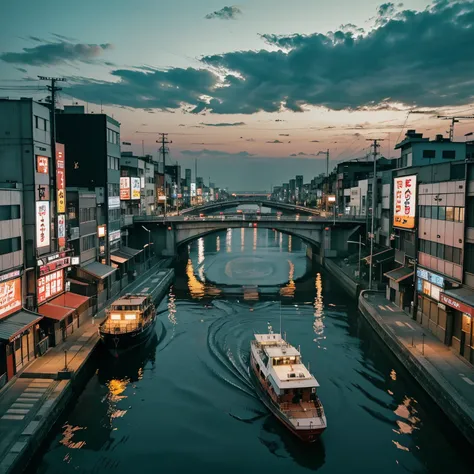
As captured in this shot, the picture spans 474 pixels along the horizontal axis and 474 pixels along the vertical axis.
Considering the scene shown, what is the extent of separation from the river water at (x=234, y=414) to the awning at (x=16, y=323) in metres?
7.15

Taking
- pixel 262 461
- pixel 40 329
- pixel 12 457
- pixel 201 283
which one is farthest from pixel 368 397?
pixel 201 283

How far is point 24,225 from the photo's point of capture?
4231 cm

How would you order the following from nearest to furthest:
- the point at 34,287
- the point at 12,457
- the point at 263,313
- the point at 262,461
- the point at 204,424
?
the point at 12,457, the point at 262,461, the point at 204,424, the point at 34,287, the point at 263,313

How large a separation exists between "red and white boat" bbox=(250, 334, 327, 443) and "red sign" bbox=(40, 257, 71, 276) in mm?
21399

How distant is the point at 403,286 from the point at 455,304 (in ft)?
58.1

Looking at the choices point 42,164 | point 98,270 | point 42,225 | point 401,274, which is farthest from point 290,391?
point 98,270

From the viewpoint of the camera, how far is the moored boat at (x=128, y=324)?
152ft

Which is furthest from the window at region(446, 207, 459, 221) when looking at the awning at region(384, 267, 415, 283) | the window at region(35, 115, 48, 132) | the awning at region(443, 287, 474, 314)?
the window at region(35, 115, 48, 132)

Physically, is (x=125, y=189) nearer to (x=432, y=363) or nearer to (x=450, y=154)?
(x=450, y=154)

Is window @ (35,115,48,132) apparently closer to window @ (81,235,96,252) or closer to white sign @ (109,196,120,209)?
window @ (81,235,96,252)

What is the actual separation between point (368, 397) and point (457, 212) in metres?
19.7

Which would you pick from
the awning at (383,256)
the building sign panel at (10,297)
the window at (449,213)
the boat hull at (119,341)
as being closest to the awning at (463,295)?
the window at (449,213)

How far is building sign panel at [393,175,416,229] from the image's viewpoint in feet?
185

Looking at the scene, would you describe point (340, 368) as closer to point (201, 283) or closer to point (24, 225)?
point (24, 225)
